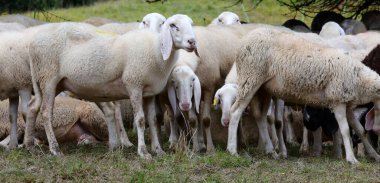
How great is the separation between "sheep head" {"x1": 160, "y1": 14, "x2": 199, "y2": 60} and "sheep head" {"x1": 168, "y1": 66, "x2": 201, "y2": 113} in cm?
53

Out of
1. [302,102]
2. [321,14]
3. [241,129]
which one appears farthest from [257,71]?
[321,14]

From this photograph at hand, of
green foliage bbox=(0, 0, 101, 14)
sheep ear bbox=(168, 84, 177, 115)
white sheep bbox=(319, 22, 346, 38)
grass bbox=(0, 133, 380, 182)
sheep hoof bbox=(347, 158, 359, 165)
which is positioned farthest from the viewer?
green foliage bbox=(0, 0, 101, 14)

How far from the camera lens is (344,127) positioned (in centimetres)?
882

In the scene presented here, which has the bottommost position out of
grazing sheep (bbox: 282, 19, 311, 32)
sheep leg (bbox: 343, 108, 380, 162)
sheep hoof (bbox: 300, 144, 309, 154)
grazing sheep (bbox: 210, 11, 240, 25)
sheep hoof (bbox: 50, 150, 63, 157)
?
sheep hoof (bbox: 300, 144, 309, 154)

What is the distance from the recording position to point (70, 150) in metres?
9.76

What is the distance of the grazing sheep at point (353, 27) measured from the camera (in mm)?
14727

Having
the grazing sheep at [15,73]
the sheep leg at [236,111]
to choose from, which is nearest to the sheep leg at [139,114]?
the sheep leg at [236,111]

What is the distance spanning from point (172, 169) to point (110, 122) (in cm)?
242

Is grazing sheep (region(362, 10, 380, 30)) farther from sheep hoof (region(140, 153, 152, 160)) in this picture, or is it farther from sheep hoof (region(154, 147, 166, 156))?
sheep hoof (region(140, 153, 152, 160))

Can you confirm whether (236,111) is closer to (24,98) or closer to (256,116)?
(256,116)

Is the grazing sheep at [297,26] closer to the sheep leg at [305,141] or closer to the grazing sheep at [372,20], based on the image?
the grazing sheep at [372,20]

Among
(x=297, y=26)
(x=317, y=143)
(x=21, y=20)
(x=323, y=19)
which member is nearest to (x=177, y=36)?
(x=317, y=143)

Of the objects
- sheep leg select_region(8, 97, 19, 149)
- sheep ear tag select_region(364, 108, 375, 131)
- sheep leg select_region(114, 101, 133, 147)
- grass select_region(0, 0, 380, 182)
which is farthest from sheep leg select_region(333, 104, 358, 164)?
sheep leg select_region(8, 97, 19, 149)

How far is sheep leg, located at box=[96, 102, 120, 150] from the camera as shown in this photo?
9.98 meters
